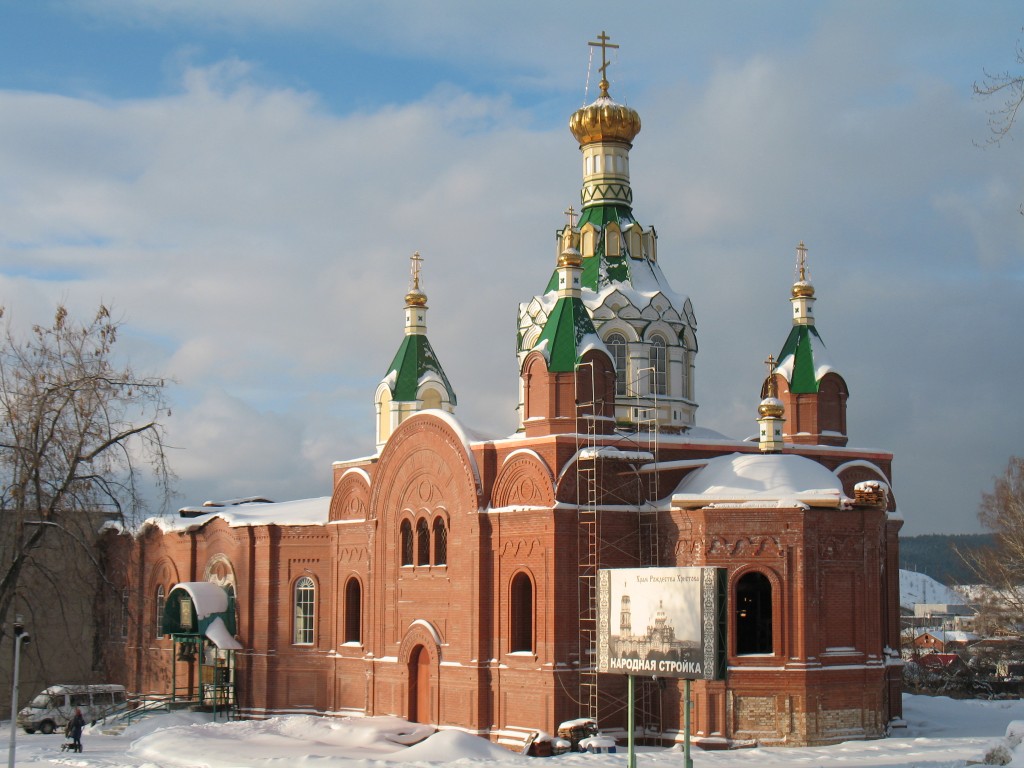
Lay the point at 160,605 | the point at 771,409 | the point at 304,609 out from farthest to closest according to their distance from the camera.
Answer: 1. the point at 160,605
2. the point at 304,609
3. the point at 771,409

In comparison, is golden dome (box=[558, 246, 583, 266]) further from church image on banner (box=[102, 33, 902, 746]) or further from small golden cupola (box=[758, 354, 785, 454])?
small golden cupola (box=[758, 354, 785, 454])

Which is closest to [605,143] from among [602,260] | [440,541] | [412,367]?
[602,260]

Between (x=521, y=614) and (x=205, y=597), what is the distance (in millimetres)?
11280

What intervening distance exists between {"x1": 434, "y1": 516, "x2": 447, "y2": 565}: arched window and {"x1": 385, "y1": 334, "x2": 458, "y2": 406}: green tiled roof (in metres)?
5.39

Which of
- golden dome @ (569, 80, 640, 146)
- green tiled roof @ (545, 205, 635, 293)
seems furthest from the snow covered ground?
golden dome @ (569, 80, 640, 146)

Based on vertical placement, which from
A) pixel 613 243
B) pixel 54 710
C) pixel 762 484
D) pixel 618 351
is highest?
pixel 613 243

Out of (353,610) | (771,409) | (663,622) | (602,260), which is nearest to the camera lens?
(663,622)

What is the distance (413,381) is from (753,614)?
39.5ft

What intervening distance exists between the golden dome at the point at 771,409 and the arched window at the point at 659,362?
10.9 feet

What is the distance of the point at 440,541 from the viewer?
95.3 feet

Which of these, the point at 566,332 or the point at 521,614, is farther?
the point at 566,332

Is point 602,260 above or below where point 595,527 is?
above

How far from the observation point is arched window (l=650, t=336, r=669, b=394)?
2991cm

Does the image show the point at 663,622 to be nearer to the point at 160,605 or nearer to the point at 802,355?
the point at 802,355
